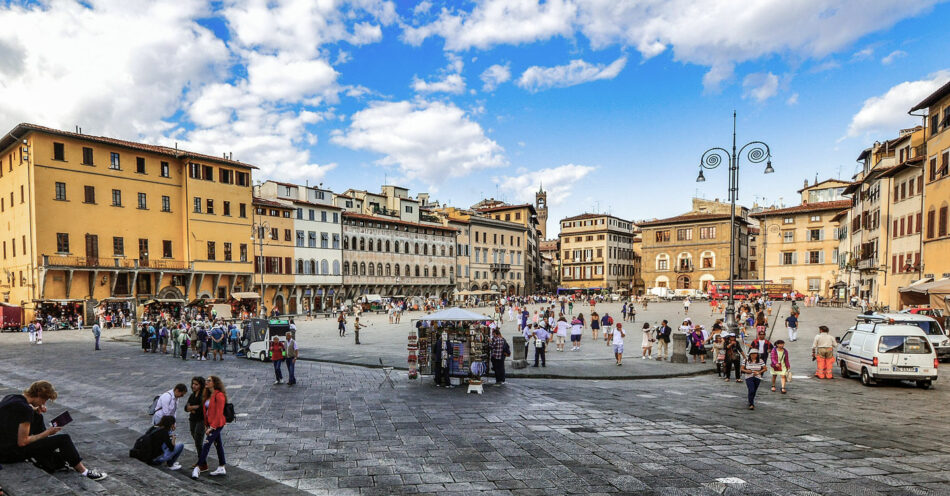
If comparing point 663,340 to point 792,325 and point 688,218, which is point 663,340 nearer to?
point 792,325

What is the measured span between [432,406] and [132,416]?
19.5 feet

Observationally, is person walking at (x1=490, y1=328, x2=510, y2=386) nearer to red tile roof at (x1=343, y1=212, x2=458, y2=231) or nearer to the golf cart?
the golf cart

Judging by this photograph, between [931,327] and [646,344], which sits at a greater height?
[931,327]

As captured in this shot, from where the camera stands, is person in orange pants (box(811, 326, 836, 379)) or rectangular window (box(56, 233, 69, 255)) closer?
person in orange pants (box(811, 326, 836, 379))

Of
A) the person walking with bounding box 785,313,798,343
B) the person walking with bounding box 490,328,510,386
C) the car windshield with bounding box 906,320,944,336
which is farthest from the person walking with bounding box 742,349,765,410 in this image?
the person walking with bounding box 785,313,798,343

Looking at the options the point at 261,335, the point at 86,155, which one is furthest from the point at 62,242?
the point at 261,335

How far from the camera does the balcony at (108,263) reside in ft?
113

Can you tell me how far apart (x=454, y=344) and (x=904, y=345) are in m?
11.4

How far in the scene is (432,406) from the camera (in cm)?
1074

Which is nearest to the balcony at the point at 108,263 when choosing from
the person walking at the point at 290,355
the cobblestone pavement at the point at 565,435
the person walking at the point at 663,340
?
the cobblestone pavement at the point at 565,435

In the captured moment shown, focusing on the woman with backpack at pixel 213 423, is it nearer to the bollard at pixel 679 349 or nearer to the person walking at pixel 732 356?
the person walking at pixel 732 356

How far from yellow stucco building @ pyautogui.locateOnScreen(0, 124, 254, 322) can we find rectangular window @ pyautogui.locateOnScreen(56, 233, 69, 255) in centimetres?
5

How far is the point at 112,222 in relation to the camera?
38.0 m

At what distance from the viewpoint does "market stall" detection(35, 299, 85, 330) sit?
33.9 metres
